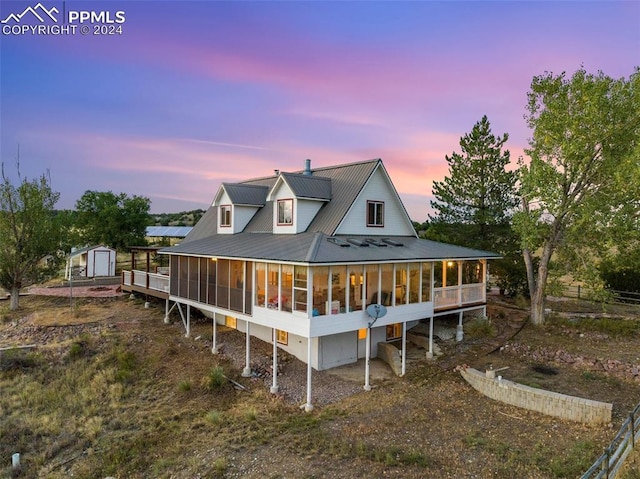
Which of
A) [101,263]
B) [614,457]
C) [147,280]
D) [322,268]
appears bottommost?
[614,457]

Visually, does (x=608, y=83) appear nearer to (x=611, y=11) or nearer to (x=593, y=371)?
(x=611, y=11)

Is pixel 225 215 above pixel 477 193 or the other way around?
the other way around

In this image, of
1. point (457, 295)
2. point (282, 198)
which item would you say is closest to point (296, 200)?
point (282, 198)

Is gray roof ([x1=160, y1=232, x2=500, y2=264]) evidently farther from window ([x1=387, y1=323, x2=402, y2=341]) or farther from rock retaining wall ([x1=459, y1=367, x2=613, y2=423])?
rock retaining wall ([x1=459, y1=367, x2=613, y2=423])

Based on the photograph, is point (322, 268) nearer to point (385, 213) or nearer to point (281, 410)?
point (281, 410)

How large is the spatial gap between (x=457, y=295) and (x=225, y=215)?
532 inches

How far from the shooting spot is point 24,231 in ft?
80.4

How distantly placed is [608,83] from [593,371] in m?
13.1

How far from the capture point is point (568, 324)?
1873cm

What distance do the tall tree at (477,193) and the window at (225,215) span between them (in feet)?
44.0

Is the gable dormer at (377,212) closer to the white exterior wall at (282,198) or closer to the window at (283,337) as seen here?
the white exterior wall at (282,198)

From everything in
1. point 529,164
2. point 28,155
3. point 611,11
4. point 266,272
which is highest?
point 611,11

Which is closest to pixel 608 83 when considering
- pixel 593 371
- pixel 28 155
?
pixel 593 371

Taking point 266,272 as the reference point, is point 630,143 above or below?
above
